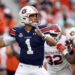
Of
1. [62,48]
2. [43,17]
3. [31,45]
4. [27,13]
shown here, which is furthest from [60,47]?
[43,17]

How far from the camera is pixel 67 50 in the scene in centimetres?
707

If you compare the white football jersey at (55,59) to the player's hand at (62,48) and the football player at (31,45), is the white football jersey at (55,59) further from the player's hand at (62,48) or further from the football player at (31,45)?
the football player at (31,45)

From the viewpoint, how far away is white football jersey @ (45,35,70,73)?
7.79 meters

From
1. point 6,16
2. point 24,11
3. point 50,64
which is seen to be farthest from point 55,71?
point 6,16

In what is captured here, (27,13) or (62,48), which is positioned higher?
(27,13)

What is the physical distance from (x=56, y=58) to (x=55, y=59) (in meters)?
0.03

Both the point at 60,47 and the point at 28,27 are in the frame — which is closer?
the point at 60,47

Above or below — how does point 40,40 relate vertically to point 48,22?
above

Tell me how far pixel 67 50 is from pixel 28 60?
28.2 inches

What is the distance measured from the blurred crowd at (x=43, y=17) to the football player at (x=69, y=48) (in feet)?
9.69

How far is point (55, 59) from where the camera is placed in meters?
7.80

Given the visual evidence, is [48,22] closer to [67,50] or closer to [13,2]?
[13,2]

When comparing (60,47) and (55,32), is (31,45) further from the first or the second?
(55,32)

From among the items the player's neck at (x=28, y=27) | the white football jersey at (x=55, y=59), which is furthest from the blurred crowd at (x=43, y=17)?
the player's neck at (x=28, y=27)
